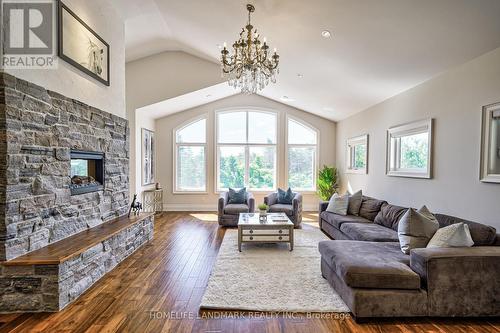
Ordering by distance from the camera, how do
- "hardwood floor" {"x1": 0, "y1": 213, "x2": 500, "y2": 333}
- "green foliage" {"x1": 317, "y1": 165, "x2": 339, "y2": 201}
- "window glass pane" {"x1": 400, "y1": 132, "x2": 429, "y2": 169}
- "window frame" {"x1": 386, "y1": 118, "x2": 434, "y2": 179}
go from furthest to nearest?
"green foliage" {"x1": 317, "y1": 165, "x2": 339, "y2": 201} → "window glass pane" {"x1": 400, "y1": 132, "x2": 429, "y2": 169} → "window frame" {"x1": 386, "y1": 118, "x2": 434, "y2": 179} → "hardwood floor" {"x1": 0, "y1": 213, "x2": 500, "y2": 333}

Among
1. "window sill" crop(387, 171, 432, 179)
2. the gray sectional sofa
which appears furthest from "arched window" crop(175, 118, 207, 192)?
the gray sectional sofa

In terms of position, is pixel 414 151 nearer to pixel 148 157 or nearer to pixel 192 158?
pixel 192 158

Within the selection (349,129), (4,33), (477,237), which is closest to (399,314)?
(477,237)

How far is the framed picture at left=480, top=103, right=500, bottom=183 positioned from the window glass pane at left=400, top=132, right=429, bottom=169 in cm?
102

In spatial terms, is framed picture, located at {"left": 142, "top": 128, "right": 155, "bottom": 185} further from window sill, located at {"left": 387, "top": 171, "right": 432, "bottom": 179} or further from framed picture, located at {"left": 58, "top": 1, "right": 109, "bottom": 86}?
window sill, located at {"left": 387, "top": 171, "right": 432, "bottom": 179}

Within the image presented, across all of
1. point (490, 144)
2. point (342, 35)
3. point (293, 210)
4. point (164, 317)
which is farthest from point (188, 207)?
point (490, 144)

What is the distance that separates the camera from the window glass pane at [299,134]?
25.5 ft

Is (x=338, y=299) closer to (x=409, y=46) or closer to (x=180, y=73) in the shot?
(x=409, y=46)

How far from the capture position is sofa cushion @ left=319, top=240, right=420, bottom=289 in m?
2.32

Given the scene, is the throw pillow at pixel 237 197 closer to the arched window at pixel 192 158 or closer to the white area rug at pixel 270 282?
the arched window at pixel 192 158

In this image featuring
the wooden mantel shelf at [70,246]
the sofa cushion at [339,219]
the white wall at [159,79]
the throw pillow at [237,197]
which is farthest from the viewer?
the throw pillow at [237,197]

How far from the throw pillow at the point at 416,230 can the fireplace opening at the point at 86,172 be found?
379 cm

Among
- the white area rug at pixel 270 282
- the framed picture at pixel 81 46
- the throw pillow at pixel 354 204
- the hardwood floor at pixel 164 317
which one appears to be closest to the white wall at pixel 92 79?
the framed picture at pixel 81 46

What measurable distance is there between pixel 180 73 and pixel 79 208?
3883 mm
